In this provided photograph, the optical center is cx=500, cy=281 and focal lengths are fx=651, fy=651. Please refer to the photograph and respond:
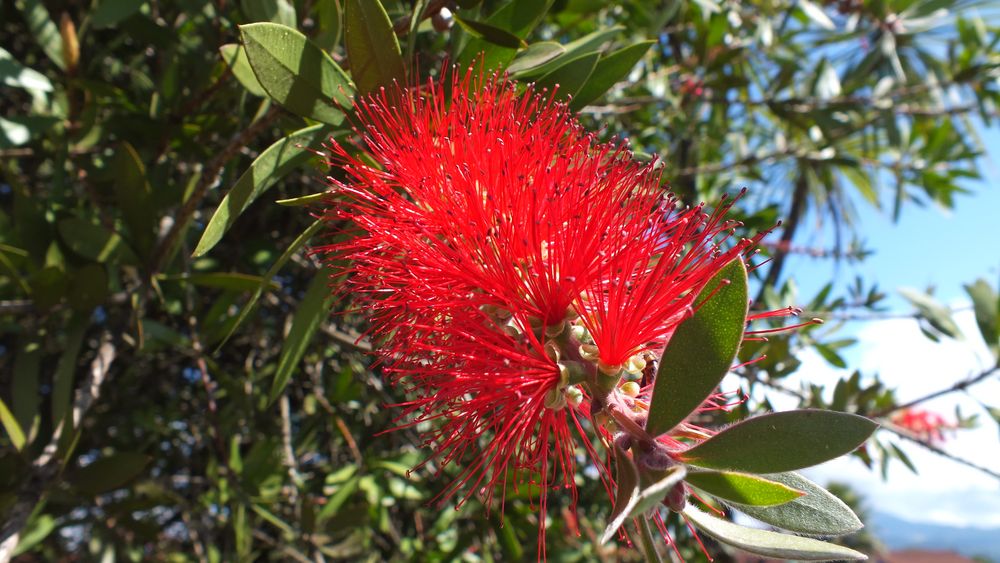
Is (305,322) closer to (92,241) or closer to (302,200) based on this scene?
(302,200)

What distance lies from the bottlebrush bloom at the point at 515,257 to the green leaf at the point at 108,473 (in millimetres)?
880

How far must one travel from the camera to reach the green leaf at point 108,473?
1.48 meters

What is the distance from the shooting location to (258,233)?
2.16 meters

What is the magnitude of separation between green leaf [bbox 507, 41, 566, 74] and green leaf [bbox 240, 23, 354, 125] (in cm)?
26

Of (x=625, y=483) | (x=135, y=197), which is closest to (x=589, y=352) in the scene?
(x=625, y=483)

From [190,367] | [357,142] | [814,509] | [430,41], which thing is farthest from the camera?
[190,367]

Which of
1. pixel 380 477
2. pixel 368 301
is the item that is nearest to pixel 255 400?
pixel 380 477

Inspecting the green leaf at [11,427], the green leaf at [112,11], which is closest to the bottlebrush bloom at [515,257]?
the green leaf at [112,11]

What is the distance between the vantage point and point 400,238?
0.93m

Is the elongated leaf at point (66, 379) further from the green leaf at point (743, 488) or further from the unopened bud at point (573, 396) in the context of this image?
the green leaf at point (743, 488)

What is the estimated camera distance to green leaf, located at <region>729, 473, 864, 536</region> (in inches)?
26.6

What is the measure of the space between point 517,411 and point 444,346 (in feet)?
0.47

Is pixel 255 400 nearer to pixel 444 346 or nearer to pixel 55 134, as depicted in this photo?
pixel 55 134

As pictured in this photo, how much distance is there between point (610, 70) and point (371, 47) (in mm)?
388
